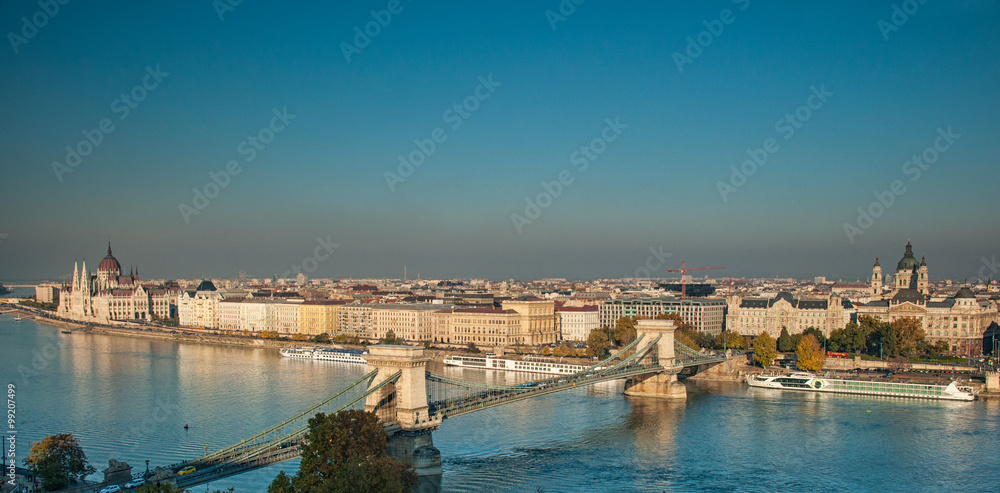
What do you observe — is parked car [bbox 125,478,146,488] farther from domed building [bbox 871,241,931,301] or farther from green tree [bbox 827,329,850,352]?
domed building [bbox 871,241,931,301]

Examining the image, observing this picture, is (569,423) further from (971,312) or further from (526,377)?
(971,312)

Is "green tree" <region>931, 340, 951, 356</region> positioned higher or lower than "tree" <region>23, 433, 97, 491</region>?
lower

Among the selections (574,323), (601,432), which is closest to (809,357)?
(601,432)

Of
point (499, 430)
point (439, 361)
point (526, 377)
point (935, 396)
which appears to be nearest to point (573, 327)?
point (439, 361)

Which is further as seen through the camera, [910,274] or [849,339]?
[910,274]

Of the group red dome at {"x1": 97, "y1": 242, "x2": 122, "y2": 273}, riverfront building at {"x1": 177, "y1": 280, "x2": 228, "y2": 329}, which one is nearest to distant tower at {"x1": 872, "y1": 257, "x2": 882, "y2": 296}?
riverfront building at {"x1": 177, "y1": 280, "x2": 228, "y2": 329}

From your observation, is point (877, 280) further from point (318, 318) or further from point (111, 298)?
point (111, 298)
